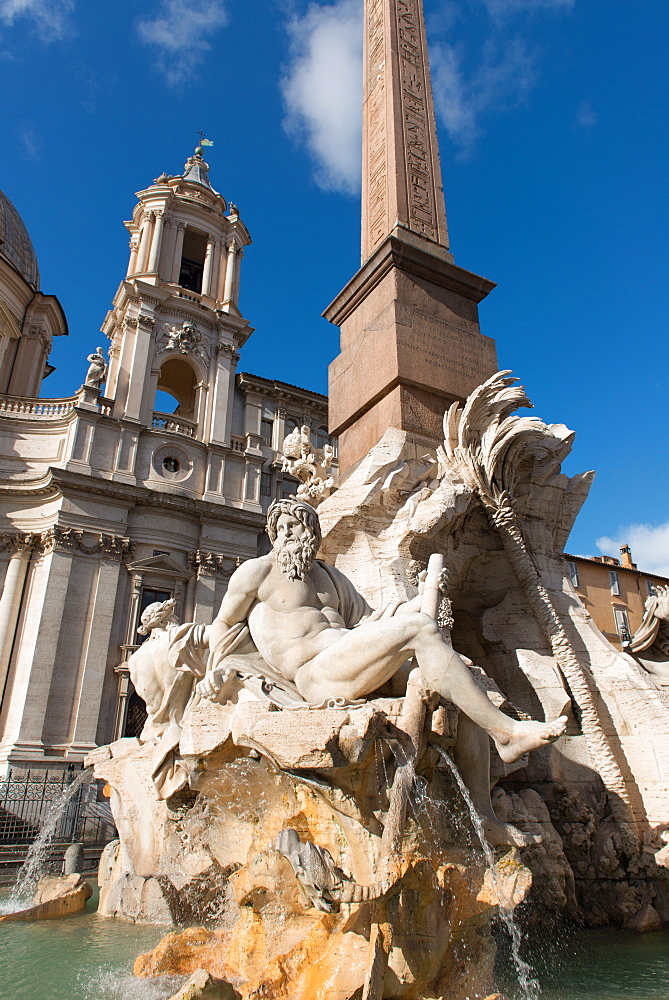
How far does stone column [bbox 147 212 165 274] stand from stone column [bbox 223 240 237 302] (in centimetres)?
267

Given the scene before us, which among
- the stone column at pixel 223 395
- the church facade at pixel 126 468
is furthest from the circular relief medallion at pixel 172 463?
the stone column at pixel 223 395

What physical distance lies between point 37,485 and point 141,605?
467 centimetres

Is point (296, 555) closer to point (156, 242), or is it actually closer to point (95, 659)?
point (95, 659)

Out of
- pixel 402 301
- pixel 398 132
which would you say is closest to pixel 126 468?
pixel 398 132

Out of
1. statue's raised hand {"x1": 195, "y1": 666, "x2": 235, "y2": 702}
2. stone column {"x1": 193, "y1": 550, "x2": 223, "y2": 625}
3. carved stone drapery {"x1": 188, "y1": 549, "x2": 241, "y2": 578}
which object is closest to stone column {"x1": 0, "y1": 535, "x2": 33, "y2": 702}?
carved stone drapery {"x1": 188, "y1": 549, "x2": 241, "y2": 578}

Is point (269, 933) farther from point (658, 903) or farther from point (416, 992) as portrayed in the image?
point (658, 903)

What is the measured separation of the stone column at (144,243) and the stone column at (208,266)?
2.20m

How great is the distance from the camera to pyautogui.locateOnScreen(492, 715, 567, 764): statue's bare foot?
128 inches

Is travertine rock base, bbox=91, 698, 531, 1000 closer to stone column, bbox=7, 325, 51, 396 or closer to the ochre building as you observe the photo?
the ochre building

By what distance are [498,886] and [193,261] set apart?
92.1ft

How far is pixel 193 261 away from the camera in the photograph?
1104 inches

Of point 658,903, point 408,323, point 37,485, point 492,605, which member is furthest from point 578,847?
point 37,485

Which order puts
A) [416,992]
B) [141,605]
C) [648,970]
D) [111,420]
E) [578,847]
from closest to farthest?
[416,992] < [648,970] < [578,847] < [141,605] < [111,420]

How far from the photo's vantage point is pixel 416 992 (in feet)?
9.78
